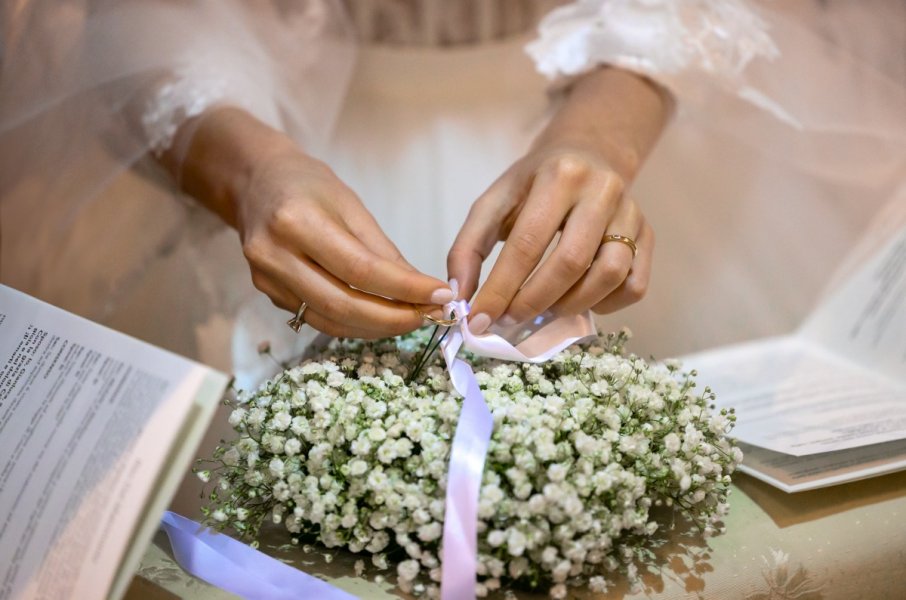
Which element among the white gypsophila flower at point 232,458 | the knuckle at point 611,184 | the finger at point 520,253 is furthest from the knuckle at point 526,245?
the white gypsophila flower at point 232,458

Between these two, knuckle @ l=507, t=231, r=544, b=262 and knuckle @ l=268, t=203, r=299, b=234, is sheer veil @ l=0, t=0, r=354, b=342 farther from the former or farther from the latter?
knuckle @ l=507, t=231, r=544, b=262

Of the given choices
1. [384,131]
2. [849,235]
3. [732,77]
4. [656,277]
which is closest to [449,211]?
[384,131]

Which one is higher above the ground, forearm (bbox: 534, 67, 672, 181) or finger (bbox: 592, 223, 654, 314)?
forearm (bbox: 534, 67, 672, 181)

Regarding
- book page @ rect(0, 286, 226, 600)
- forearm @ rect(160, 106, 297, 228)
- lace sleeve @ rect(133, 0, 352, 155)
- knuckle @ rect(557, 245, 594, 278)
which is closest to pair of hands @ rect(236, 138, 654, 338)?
knuckle @ rect(557, 245, 594, 278)

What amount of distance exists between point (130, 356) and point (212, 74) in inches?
25.4

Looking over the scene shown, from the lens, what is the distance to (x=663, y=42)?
1.12 m

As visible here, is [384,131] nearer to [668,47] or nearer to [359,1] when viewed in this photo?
[359,1]

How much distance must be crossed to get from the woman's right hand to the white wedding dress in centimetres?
28

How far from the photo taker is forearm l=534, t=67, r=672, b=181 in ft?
3.16

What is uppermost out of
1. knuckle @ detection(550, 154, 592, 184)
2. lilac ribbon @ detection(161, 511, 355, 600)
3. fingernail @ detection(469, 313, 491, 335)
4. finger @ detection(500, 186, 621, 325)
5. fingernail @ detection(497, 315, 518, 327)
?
knuckle @ detection(550, 154, 592, 184)

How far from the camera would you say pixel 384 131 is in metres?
1.29

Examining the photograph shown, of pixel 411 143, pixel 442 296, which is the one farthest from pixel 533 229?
pixel 411 143

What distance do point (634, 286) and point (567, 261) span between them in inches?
4.2

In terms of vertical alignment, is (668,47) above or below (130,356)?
above
